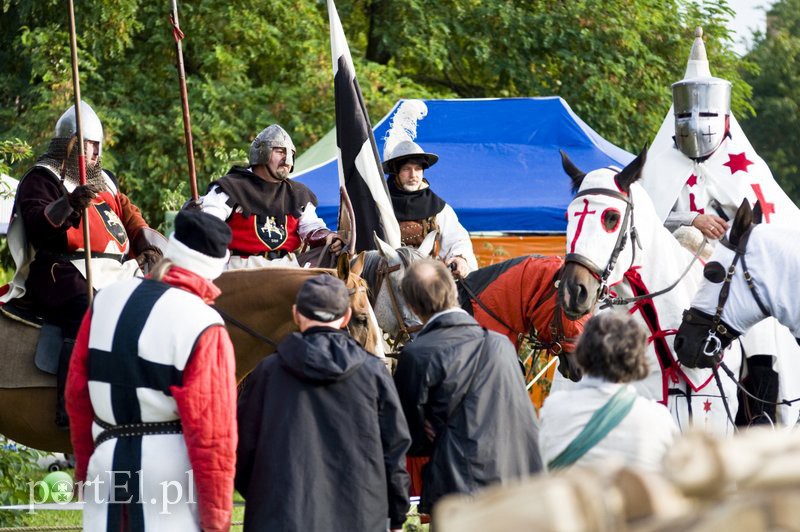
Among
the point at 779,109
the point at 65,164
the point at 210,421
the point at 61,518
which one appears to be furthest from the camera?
the point at 779,109

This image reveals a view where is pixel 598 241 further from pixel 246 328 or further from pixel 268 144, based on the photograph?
pixel 268 144

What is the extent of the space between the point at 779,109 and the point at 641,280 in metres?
26.1

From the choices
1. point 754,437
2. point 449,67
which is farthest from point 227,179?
point 449,67

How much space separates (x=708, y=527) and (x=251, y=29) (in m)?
14.1

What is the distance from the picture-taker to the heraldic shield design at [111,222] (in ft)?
20.5

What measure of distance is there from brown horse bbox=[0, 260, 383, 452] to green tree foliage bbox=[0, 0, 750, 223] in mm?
5269

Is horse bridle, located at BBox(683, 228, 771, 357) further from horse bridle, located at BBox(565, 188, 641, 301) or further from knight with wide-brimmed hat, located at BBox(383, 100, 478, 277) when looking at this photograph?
knight with wide-brimmed hat, located at BBox(383, 100, 478, 277)

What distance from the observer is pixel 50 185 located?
6098 millimetres

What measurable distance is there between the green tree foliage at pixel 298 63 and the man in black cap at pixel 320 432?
24.1ft

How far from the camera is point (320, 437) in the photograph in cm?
396

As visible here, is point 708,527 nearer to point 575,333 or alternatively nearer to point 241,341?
point 241,341

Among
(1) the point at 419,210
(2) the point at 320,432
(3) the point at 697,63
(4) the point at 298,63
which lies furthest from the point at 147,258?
(4) the point at 298,63

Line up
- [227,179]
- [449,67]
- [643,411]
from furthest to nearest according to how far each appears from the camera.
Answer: [449,67]
[227,179]
[643,411]

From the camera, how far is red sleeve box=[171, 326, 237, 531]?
12.3 feet
